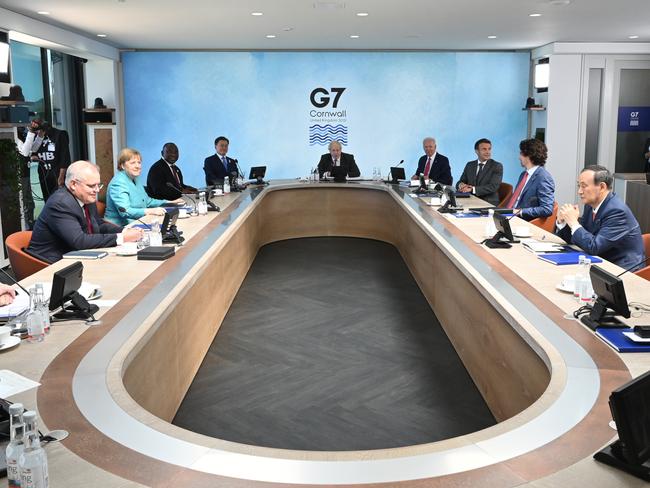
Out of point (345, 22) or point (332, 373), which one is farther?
A: point (345, 22)

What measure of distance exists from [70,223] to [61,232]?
77mm

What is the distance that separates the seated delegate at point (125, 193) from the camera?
5523 millimetres

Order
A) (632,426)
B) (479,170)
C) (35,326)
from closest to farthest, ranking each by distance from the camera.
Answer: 1. (632,426)
2. (35,326)
3. (479,170)

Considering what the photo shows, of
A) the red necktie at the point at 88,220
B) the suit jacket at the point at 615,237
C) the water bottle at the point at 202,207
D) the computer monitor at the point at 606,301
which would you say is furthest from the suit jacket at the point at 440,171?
the computer monitor at the point at 606,301

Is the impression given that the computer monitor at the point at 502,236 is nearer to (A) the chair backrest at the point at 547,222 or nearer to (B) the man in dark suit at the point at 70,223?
(A) the chair backrest at the point at 547,222

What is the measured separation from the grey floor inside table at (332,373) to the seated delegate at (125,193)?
1.09 metres

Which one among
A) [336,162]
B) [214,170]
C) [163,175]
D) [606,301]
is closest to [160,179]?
[163,175]

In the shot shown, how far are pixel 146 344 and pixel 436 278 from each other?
2866 millimetres

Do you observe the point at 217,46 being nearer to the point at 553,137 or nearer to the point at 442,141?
the point at 442,141

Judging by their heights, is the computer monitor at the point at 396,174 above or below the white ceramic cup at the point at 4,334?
above

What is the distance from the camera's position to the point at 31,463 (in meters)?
1.54

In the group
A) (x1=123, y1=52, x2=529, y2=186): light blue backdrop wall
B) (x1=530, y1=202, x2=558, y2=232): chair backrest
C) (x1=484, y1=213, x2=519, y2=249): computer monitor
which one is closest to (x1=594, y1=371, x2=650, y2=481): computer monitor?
(x1=484, y1=213, x2=519, y2=249): computer monitor

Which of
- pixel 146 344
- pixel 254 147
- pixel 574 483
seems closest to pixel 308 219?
pixel 254 147

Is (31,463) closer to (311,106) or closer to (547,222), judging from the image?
(547,222)
